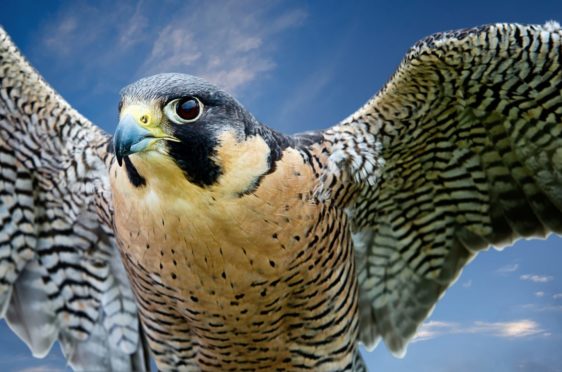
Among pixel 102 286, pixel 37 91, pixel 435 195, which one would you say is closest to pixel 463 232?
pixel 435 195

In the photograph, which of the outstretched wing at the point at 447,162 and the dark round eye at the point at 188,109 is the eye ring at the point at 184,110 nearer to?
the dark round eye at the point at 188,109

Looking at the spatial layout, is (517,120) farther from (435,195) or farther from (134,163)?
(134,163)

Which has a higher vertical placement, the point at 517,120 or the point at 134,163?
the point at 517,120

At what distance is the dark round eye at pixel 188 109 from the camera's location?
310cm

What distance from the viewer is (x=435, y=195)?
4691mm

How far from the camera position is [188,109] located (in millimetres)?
3105

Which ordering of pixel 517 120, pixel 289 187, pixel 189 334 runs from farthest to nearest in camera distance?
1. pixel 517 120
2. pixel 189 334
3. pixel 289 187

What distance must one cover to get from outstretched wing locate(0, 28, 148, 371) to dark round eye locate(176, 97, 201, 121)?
1.26 meters

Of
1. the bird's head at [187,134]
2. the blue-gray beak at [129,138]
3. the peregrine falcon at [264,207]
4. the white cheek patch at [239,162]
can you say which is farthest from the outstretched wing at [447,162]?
the blue-gray beak at [129,138]

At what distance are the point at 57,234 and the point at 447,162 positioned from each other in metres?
2.73

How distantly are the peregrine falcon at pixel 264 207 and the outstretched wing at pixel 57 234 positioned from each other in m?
0.01

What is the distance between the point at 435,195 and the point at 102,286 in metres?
2.44

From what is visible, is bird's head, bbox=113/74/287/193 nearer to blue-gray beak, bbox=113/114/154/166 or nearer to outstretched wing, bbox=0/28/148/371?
blue-gray beak, bbox=113/114/154/166

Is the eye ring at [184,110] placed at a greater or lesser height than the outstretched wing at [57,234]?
lesser
